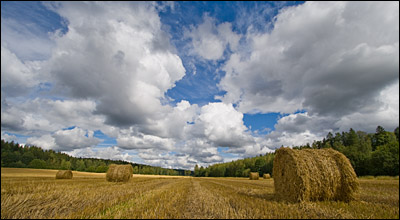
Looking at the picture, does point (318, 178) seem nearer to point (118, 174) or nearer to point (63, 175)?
point (118, 174)

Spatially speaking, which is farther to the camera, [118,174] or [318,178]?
[118,174]

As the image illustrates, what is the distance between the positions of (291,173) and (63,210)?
754 centimetres

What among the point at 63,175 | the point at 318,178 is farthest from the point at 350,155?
the point at 63,175

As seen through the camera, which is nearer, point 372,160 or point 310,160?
point 310,160

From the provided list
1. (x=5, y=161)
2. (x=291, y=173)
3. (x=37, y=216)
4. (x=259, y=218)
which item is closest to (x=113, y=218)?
(x=37, y=216)

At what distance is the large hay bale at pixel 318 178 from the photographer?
282 inches

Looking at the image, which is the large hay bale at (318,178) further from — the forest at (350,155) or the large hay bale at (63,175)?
the large hay bale at (63,175)

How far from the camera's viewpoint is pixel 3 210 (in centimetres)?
462

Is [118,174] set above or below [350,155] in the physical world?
below

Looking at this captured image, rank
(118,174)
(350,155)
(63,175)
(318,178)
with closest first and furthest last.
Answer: (318,178) → (118,174) → (63,175) → (350,155)

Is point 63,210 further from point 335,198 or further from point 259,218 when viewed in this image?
point 335,198

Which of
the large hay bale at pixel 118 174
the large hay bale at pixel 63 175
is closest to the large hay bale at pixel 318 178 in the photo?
the large hay bale at pixel 118 174

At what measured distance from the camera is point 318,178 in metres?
7.28

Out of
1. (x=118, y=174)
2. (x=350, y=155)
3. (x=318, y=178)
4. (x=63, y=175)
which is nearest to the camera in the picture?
(x=318, y=178)
